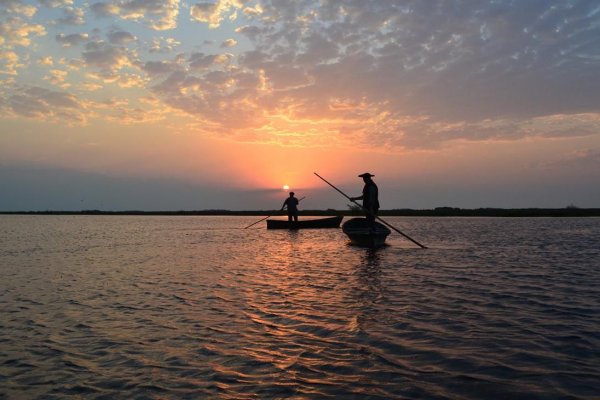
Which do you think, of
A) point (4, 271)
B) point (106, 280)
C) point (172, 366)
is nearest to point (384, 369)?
point (172, 366)

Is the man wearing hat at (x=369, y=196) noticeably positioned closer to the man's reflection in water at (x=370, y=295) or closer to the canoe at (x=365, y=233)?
the canoe at (x=365, y=233)

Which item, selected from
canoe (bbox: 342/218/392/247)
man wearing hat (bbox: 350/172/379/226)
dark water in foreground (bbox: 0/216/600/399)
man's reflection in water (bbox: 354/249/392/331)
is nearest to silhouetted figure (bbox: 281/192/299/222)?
canoe (bbox: 342/218/392/247)

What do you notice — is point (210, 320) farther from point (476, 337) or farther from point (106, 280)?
point (106, 280)

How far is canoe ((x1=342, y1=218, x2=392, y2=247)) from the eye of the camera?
24.6 m

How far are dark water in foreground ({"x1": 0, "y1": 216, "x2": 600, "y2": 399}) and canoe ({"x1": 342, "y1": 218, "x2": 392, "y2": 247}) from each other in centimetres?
905

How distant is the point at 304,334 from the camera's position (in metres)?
7.62

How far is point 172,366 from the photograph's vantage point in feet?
20.0

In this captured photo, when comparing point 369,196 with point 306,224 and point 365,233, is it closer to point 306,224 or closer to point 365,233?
point 365,233

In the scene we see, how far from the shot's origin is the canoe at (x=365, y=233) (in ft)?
80.6

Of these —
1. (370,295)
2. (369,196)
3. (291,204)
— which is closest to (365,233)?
A: (369,196)

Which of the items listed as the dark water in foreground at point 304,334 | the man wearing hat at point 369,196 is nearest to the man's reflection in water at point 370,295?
the dark water in foreground at point 304,334

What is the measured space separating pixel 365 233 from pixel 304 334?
17.6 meters

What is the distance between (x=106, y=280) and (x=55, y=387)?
9620 mm

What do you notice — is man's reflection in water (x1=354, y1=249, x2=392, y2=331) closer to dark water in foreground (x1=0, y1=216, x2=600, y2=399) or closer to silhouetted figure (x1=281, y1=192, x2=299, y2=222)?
dark water in foreground (x1=0, y1=216, x2=600, y2=399)
